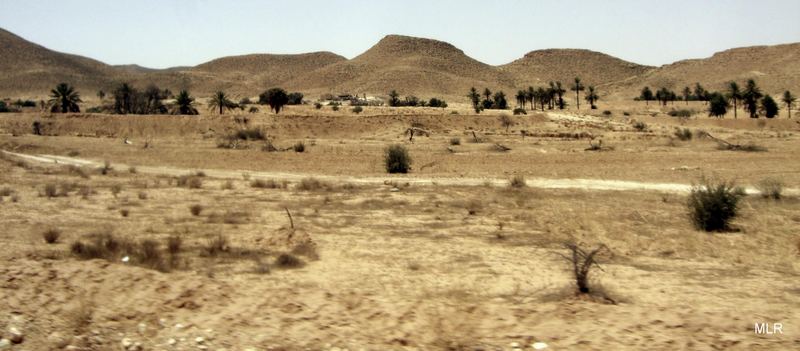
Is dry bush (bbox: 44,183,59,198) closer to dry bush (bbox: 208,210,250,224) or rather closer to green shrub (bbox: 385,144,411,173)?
dry bush (bbox: 208,210,250,224)

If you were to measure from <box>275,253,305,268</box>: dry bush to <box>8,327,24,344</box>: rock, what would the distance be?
4.86 meters

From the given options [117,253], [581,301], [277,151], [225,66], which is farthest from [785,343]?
[225,66]

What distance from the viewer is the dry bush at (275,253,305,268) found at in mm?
14109

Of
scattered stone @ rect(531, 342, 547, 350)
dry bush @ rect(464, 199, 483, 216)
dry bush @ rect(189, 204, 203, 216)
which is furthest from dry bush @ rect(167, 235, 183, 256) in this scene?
dry bush @ rect(464, 199, 483, 216)

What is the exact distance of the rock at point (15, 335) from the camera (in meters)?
10.2

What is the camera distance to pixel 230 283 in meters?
12.5

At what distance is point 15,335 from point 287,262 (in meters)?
5.19

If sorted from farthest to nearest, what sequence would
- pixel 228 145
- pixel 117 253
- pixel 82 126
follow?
pixel 82 126, pixel 228 145, pixel 117 253

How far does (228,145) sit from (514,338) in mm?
42767

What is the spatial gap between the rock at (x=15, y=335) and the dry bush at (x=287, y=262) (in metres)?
4.86

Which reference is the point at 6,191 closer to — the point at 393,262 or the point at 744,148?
the point at 393,262

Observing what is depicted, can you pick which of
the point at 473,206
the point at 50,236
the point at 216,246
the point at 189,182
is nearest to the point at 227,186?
the point at 189,182

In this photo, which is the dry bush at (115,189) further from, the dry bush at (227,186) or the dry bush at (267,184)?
the dry bush at (267,184)

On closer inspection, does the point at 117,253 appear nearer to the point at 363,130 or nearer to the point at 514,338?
the point at 514,338
